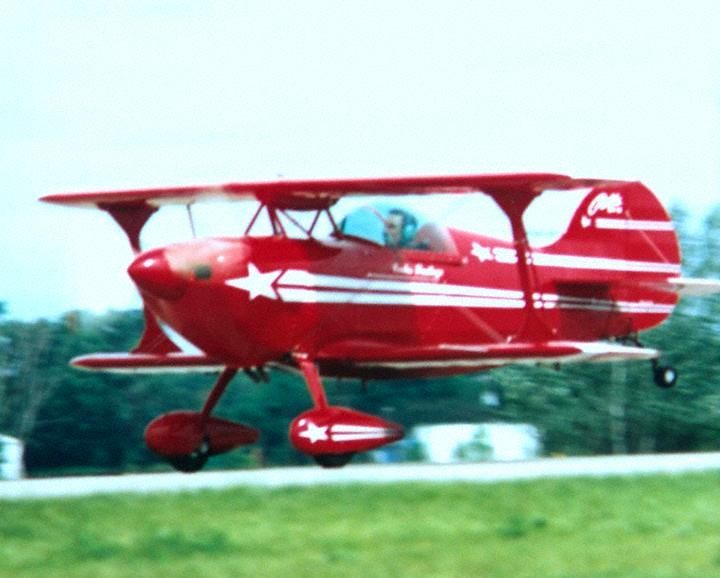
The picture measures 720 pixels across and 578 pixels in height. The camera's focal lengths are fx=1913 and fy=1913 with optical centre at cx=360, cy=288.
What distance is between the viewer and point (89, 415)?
5231 centimetres

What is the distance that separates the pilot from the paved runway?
282 centimetres

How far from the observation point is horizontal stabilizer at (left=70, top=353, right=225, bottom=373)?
23.3 metres

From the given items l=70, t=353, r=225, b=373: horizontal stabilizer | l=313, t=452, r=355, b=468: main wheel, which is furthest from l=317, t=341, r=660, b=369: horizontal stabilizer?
l=70, t=353, r=225, b=373: horizontal stabilizer

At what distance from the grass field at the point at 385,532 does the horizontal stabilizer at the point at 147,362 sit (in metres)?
6.98

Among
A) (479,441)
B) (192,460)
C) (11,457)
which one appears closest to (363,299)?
(192,460)

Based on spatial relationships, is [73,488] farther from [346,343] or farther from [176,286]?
[346,343]

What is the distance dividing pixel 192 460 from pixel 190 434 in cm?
37

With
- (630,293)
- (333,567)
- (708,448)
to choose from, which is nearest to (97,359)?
(630,293)

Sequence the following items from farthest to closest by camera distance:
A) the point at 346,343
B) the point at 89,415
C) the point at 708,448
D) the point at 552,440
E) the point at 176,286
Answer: the point at 89,415
the point at 552,440
the point at 708,448
the point at 346,343
the point at 176,286

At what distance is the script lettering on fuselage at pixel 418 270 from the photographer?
880 inches

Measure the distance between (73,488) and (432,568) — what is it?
7.00 meters

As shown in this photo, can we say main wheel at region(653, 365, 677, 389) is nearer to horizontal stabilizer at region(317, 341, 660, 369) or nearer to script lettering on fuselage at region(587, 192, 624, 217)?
script lettering on fuselage at region(587, 192, 624, 217)

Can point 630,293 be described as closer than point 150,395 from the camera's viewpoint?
Yes

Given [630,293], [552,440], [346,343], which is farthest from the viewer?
[552,440]
